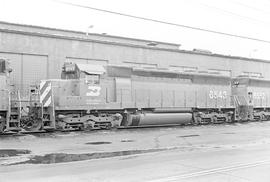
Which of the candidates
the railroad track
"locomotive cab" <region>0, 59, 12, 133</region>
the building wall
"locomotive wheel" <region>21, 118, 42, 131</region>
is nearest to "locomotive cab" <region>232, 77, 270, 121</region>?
the building wall

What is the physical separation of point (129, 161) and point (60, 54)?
17.4 meters

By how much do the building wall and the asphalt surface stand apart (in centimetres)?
1007

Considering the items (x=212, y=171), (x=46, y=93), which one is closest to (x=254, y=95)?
(x=46, y=93)

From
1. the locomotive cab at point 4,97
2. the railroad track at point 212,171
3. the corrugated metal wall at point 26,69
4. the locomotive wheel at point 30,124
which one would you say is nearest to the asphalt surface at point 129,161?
the railroad track at point 212,171

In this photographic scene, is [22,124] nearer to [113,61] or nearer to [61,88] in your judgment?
[61,88]

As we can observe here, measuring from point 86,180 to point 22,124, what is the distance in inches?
439

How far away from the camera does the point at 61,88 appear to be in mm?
18734

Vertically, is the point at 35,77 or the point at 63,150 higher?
the point at 35,77

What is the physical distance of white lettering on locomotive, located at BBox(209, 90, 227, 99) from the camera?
25495 millimetres

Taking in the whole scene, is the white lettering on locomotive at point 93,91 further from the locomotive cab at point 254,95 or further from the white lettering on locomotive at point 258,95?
the white lettering on locomotive at point 258,95

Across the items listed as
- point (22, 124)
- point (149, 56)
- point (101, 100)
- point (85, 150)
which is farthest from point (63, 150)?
point (149, 56)

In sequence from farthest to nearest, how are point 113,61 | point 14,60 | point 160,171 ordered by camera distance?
point 113,61
point 14,60
point 160,171

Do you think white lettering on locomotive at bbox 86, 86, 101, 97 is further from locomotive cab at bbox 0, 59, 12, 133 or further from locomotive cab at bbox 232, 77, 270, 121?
locomotive cab at bbox 232, 77, 270, 121

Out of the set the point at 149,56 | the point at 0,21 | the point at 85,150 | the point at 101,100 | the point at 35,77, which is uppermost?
the point at 0,21
